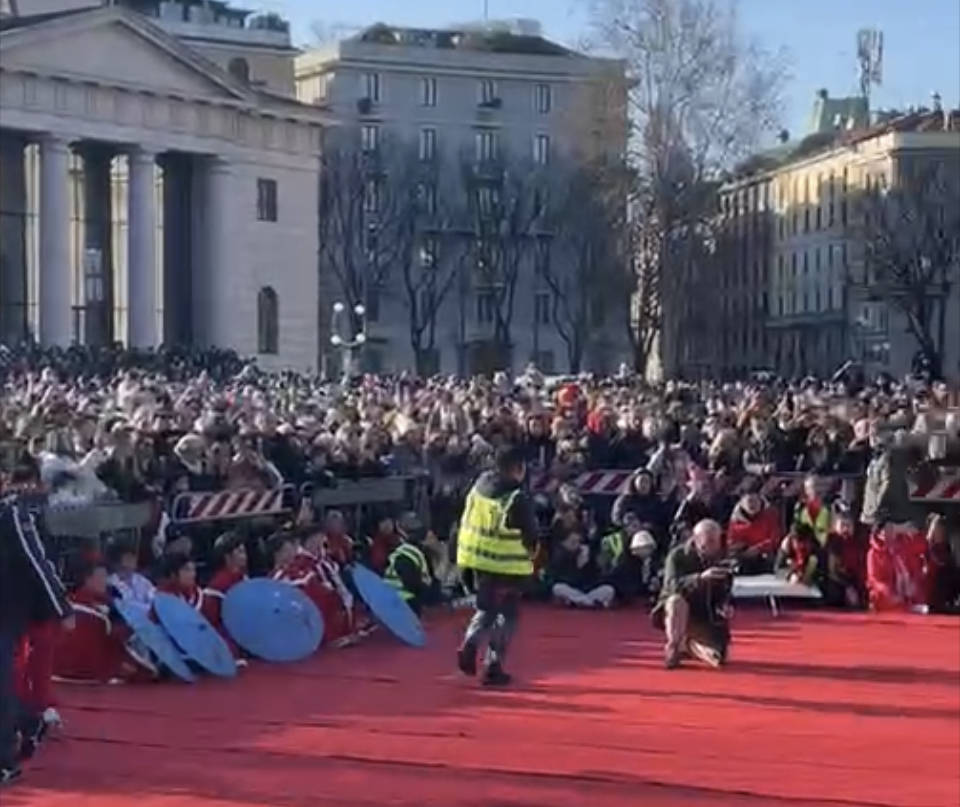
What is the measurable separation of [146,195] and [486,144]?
40.4 m

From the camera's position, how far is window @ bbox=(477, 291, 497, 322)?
98.4 m

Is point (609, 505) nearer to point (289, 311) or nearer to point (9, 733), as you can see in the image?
point (9, 733)

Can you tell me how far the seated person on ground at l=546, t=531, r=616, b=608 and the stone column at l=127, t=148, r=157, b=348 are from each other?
4270 cm

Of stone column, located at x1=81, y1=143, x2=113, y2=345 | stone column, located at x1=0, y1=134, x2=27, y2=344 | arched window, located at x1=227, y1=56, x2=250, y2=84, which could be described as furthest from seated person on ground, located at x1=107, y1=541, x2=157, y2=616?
arched window, located at x1=227, y1=56, x2=250, y2=84

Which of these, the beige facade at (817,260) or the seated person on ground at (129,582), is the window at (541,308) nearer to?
the beige facade at (817,260)

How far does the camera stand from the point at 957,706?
54.7 ft

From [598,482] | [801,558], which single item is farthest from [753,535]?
[598,482]

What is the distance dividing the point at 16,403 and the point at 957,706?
617 inches

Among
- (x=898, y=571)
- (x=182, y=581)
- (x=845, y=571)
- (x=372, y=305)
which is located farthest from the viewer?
(x=372, y=305)

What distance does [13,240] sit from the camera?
66.1m

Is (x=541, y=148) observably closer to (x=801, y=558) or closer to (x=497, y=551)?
(x=801, y=558)

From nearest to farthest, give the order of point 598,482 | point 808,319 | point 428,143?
point 598,482
point 808,319
point 428,143

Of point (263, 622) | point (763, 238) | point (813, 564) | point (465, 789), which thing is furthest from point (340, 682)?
point (763, 238)

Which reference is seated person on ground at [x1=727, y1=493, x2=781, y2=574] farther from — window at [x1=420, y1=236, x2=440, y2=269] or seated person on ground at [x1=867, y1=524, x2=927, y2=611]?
window at [x1=420, y1=236, x2=440, y2=269]
